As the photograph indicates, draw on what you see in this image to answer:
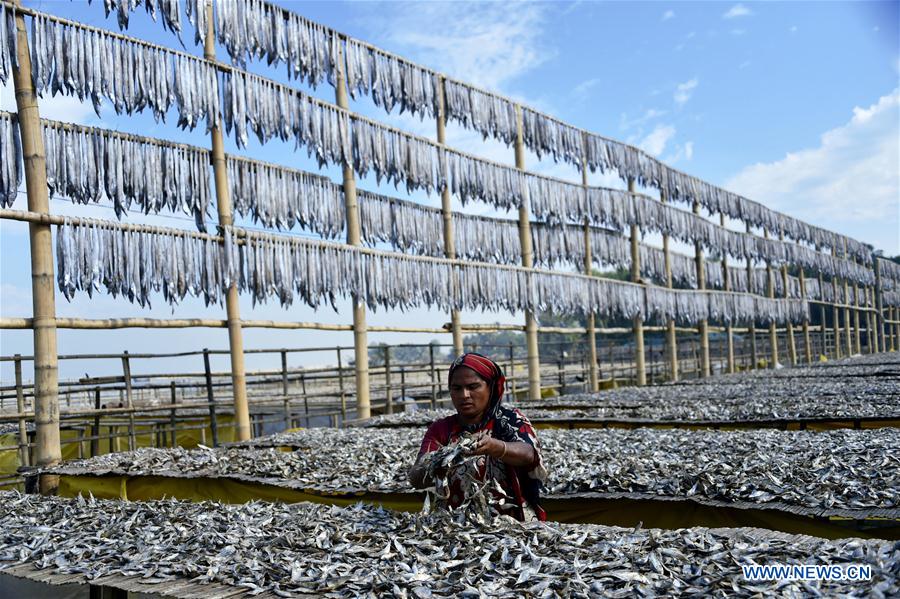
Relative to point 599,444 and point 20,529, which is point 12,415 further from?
point 599,444

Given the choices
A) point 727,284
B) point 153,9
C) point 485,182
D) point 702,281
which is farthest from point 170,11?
point 727,284

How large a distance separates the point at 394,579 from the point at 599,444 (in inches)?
157

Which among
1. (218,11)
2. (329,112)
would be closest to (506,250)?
(329,112)

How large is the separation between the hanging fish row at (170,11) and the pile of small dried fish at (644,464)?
15.9ft

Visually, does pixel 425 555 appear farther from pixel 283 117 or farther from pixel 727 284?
pixel 727 284

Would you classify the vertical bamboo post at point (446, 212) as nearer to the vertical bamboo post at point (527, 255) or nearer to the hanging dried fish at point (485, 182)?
the hanging dried fish at point (485, 182)

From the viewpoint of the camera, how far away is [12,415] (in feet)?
23.6

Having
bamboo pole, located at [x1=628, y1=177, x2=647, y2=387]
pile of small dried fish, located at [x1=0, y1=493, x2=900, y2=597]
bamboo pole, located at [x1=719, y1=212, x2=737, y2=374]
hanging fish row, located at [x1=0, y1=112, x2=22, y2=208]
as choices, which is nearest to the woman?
pile of small dried fish, located at [x1=0, y1=493, x2=900, y2=597]

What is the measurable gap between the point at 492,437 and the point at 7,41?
22.3 feet

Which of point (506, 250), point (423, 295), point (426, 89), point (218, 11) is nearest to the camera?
point (218, 11)

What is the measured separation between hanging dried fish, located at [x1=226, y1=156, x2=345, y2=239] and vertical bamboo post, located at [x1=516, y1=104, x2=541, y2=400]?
4639mm

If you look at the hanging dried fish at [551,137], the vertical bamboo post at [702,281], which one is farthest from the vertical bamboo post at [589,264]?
the vertical bamboo post at [702,281]

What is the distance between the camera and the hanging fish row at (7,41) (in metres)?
6.99

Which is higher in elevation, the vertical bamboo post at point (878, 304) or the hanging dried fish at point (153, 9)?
the hanging dried fish at point (153, 9)
